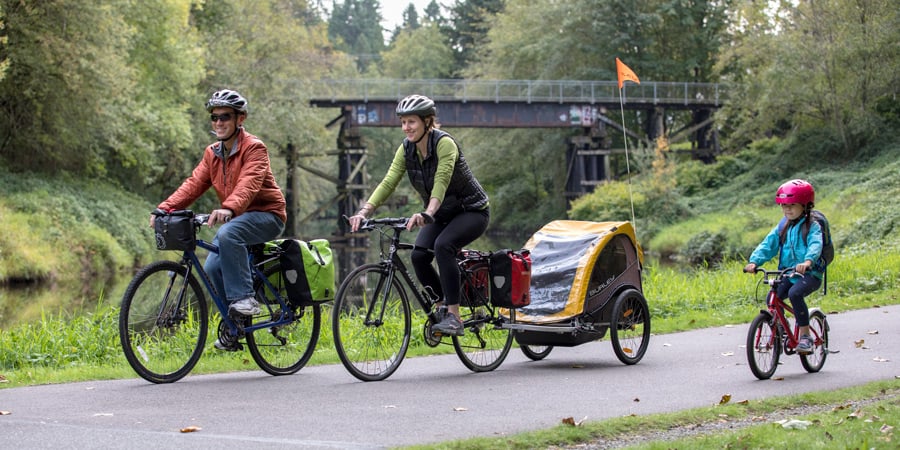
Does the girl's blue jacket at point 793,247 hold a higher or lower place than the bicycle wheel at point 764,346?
higher

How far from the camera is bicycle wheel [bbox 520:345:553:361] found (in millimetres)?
10094

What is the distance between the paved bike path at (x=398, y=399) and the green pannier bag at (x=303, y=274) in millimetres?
609

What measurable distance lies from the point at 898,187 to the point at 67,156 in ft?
82.5

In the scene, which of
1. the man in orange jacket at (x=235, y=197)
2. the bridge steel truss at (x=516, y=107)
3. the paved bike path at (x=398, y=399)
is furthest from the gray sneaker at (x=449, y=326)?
the bridge steel truss at (x=516, y=107)

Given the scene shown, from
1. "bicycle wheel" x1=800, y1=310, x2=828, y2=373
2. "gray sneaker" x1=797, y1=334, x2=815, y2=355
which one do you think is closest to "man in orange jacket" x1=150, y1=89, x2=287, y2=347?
"gray sneaker" x1=797, y1=334, x2=815, y2=355

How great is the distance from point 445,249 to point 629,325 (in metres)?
2.20

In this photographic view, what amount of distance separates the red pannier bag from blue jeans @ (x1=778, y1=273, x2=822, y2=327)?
2.06 m

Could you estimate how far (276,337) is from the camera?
867 centimetres

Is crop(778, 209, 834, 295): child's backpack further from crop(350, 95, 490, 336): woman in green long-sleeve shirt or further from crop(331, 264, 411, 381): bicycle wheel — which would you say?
crop(331, 264, 411, 381): bicycle wheel

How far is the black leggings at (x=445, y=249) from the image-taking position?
855 cm

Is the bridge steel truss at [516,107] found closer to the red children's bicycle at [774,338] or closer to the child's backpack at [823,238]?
the red children's bicycle at [774,338]

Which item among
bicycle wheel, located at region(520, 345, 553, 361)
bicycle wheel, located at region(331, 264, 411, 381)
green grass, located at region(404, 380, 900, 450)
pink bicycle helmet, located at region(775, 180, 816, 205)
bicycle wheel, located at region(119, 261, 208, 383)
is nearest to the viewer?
green grass, located at region(404, 380, 900, 450)

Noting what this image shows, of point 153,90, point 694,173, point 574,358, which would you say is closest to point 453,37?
point 694,173

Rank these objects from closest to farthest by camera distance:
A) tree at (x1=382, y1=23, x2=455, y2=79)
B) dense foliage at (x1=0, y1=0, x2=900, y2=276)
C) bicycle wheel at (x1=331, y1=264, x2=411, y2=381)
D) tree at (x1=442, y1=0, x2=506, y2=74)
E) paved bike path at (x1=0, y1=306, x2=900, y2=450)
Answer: paved bike path at (x1=0, y1=306, x2=900, y2=450)
bicycle wheel at (x1=331, y1=264, x2=411, y2=381)
dense foliage at (x1=0, y1=0, x2=900, y2=276)
tree at (x1=442, y1=0, x2=506, y2=74)
tree at (x1=382, y1=23, x2=455, y2=79)
